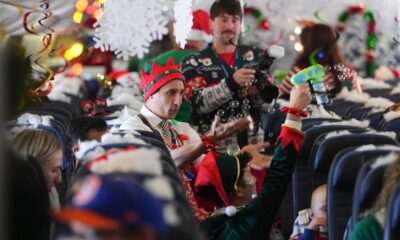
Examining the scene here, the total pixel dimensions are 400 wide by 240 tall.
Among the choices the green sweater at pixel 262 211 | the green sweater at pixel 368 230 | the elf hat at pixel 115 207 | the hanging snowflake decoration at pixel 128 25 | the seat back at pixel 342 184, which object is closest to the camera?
the elf hat at pixel 115 207

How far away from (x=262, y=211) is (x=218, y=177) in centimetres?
31

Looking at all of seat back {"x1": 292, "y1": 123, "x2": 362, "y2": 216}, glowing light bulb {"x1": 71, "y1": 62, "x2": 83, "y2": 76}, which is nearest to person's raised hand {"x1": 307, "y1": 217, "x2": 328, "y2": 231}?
seat back {"x1": 292, "y1": 123, "x2": 362, "y2": 216}

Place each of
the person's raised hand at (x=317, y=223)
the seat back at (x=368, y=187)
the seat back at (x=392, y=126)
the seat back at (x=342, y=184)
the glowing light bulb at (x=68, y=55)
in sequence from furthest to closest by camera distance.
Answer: the glowing light bulb at (x=68, y=55)
the seat back at (x=392, y=126)
the person's raised hand at (x=317, y=223)
the seat back at (x=342, y=184)
the seat back at (x=368, y=187)

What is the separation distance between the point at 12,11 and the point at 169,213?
221 cm

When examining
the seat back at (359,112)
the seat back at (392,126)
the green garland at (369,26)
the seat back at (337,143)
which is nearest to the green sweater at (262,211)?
the seat back at (337,143)

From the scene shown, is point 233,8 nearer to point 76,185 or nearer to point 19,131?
point 19,131

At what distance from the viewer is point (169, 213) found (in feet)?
7.88

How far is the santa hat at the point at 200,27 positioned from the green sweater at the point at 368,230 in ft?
13.9

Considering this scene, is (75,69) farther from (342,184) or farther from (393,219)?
(393,219)

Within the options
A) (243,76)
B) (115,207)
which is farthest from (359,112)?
(115,207)

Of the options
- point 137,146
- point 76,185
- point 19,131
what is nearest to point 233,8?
point 19,131

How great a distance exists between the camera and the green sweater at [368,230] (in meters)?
3.20

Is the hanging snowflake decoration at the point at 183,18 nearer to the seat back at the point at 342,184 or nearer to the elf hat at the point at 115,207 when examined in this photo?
the seat back at the point at 342,184

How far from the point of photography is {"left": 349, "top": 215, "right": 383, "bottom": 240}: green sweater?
3.20 meters
